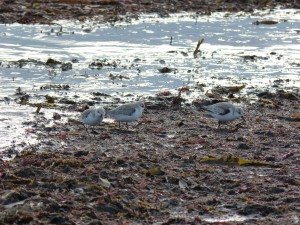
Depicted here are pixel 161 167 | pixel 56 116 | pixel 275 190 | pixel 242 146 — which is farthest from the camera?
pixel 56 116

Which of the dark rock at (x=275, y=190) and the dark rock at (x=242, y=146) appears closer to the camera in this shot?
the dark rock at (x=275, y=190)

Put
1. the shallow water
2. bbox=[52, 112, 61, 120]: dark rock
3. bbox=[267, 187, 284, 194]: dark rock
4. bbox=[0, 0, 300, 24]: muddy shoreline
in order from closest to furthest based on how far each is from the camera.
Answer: bbox=[267, 187, 284, 194]: dark rock → bbox=[52, 112, 61, 120]: dark rock → the shallow water → bbox=[0, 0, 300, 24]: muddy shoreline

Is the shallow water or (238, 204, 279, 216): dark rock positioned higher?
(238, 204, 279, 216): dark rock

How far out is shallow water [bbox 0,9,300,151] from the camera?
1540 cm

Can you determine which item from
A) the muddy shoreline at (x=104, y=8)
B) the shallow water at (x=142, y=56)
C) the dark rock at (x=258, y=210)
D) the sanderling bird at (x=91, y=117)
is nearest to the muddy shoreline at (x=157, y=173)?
the dark rock at (x=258, y=210)

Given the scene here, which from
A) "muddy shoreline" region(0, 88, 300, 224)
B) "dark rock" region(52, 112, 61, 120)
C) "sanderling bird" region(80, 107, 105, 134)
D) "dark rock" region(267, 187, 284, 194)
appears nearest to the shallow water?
"dark rock" region(52, 112, 61, 120)

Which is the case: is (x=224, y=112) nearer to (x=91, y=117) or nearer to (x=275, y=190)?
(x=91, y=117)

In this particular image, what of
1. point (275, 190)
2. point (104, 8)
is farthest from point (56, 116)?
point (104, 8)

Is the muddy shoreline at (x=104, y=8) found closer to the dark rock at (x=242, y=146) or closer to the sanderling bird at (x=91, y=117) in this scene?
the sanderling bird at (x=91, y=117)

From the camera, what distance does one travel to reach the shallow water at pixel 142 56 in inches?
606

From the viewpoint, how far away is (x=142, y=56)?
730 inches

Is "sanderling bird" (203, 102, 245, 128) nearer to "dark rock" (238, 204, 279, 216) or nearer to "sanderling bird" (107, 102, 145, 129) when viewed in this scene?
"sanderling bird" (107, 102, 145, 129)

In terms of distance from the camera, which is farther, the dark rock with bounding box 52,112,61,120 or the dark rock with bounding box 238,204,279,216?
the dark rock with bounding box 52,112,61,120

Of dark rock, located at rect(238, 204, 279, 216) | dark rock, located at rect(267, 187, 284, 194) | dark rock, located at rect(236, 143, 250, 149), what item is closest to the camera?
dark rock, located at rect(238, 204, 279, 216)
